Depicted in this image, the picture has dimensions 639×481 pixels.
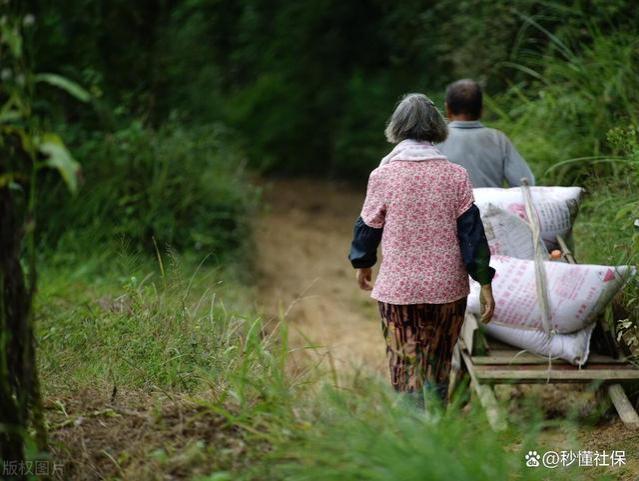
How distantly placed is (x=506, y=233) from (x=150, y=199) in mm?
4453

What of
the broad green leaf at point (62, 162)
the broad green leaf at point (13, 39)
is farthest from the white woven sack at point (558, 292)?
the broad green leaf at point (13, 39)

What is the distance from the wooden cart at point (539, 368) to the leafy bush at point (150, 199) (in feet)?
12.6

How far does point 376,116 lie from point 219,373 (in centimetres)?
922

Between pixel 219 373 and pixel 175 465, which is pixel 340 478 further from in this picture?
pixel 219 373

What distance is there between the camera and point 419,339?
Result: 4.34 meters

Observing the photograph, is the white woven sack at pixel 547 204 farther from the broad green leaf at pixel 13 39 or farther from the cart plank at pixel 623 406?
the broad green leaf at pixel 13 39

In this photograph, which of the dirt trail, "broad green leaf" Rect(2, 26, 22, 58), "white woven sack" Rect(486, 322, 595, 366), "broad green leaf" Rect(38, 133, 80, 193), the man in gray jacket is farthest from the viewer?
the dirt trail

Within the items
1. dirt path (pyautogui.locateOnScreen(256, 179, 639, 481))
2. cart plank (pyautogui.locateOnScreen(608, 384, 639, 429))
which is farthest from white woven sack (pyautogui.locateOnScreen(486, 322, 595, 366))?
dirt path (pyautogui.locateOnScreen(256, 179, 639, 481))

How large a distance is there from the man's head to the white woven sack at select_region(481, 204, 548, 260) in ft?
3.02

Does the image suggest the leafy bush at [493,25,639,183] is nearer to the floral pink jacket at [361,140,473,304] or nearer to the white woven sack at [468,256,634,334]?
the white woven sack at [468,256,634,334]

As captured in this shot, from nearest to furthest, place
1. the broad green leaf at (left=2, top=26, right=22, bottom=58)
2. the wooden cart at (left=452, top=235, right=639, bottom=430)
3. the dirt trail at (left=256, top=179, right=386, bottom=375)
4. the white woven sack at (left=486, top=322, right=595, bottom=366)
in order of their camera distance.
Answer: the broad green leaf at (left=2, top=26, right=22, bottom=58)
the wooden cart at (left=452, top=235, right=639, bottom=430)
the white woven sack at (left=486, top=322, right=595, bottom=366)
the dirt trail at (left=256, top=179, right=386, bottom=375)

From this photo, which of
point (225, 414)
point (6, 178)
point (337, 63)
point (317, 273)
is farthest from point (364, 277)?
point (337, 63)

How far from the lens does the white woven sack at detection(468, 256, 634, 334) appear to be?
186 inches

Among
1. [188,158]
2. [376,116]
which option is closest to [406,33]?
[376,116]
